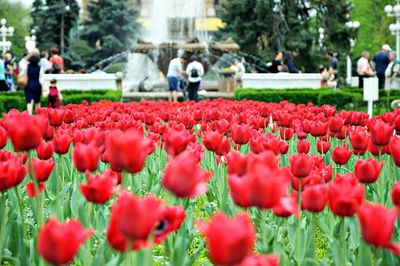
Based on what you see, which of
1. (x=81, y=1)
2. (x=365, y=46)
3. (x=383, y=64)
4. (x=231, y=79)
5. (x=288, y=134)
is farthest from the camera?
(x=81, y=1)

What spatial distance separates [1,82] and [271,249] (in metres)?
19.4

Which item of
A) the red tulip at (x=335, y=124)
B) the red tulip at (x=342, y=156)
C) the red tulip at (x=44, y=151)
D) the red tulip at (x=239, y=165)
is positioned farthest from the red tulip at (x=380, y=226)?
the red tulip at (x=335, y=124)

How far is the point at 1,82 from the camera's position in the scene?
69.7 ft

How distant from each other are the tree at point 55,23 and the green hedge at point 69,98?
2408cm

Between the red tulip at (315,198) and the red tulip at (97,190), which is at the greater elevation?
the red tulip at (97,190)

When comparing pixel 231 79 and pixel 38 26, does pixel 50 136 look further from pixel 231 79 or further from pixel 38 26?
pixel 38 26

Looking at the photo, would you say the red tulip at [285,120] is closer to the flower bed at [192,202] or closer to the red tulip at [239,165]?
the flower bed at [192,202]

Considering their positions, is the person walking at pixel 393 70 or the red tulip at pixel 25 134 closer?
the red tulip at pixel 25 134

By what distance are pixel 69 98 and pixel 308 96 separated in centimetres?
594

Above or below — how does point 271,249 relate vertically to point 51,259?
below

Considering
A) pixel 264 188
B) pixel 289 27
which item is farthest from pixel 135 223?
pixel 289 27

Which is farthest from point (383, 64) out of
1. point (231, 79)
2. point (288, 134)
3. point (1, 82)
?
point (288, 134)

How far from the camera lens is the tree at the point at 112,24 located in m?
47.8

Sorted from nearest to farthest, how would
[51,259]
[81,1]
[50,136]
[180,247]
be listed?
1. [51,259]
2. [180,247]
3. [50,136]
4. [81,1]
